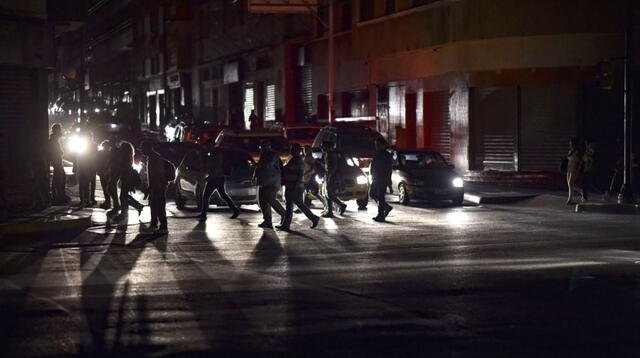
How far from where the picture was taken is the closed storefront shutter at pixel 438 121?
131 ft

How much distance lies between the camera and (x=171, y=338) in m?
10.5

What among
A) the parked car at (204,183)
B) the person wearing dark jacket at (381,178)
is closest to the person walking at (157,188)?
the parked car at (204,183)

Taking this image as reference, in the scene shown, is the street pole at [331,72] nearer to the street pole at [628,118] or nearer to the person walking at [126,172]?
the street pole at [628,118]

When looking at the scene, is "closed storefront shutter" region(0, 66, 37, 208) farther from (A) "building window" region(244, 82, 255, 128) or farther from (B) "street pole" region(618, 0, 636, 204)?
(A) "building window" region(244, 82, 255, 128)

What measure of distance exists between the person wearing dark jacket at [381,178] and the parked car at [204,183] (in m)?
3.30

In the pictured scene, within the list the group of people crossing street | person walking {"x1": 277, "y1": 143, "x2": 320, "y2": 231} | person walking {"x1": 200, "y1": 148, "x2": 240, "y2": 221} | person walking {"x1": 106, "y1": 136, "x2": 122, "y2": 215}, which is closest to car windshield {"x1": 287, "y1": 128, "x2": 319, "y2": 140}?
the group of people crossing street

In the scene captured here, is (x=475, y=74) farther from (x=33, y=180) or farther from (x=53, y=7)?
(x=33, y=180)

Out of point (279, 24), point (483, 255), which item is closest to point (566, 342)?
point (483, 255)

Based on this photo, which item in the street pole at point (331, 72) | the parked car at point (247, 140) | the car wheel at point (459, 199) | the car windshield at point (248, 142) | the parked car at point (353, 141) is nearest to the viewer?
the car wheel at point (459, 199)

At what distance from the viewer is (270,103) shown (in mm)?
58281

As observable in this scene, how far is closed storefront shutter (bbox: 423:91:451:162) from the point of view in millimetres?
40062

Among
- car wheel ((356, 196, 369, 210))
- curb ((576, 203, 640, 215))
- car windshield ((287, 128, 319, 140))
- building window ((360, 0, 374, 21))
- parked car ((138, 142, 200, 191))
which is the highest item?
building window ((360, 0, 374, 21))

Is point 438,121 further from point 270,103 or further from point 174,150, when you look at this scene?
point 270,103

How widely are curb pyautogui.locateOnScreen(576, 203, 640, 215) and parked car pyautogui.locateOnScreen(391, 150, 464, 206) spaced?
3.22 m
